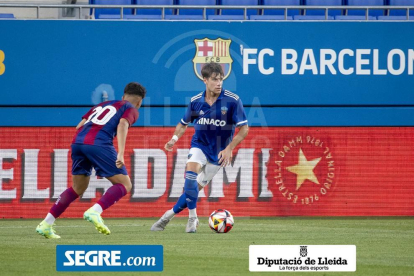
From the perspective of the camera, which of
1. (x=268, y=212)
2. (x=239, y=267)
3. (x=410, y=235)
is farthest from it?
(x=268, y=212)

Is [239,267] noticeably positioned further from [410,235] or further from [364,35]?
[364,35]

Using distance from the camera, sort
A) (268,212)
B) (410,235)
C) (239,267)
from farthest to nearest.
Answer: (268,212) < (410,235) < (239,267)

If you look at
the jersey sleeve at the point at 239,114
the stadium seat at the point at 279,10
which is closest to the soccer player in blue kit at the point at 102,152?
the jersey sleeve at the point at 239,114

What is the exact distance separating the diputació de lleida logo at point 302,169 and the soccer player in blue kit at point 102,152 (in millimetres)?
5744

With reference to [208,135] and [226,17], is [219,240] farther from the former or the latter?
A: [226,17]

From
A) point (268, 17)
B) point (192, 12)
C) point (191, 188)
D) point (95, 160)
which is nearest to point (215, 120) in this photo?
point (191, 188)

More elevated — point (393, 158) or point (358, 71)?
point (358, 71)

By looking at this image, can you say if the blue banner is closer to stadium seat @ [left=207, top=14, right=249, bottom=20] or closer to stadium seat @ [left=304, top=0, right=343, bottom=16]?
stadium seat @ [left=207, top=14, right=249, bottom=20]

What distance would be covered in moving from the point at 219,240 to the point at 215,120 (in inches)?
74.6

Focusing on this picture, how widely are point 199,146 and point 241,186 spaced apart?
4065mm

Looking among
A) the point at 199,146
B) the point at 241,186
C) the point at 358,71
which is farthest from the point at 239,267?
the point at 358,71

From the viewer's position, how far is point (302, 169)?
15.3 m

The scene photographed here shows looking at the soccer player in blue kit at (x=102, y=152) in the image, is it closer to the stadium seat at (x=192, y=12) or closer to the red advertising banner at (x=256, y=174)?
the red advertising banner at (x=256, y=174)

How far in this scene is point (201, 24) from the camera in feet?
50.3
